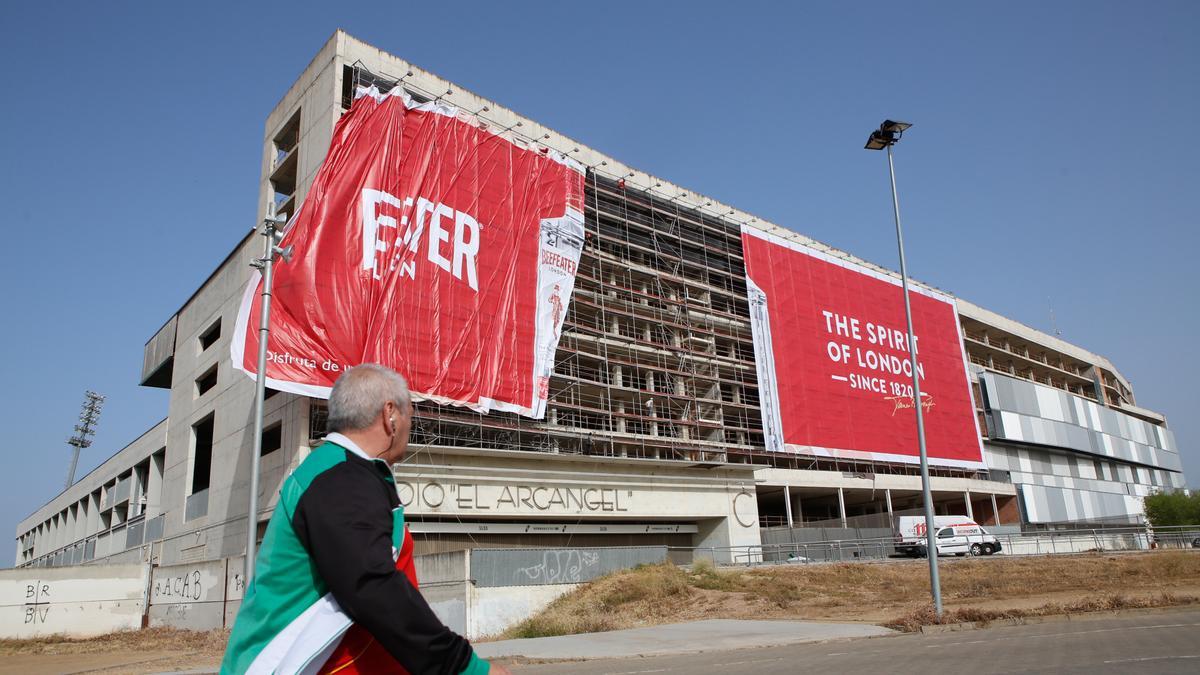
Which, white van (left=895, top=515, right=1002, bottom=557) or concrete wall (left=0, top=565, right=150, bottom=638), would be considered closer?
concrete wall (left=0, top=565, right=150, bottom=638)

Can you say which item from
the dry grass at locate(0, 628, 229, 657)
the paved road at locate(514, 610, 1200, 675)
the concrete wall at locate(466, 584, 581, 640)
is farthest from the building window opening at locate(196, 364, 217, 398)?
the paved road at locate(514, 610, 1200, 675)

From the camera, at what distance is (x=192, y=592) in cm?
2480

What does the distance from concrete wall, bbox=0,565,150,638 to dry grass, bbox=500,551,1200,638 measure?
15.7 metres

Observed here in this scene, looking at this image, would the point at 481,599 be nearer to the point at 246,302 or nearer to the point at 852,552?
the point at 246,302

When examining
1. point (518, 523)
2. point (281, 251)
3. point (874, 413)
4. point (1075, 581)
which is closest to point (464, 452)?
point (518, 523)

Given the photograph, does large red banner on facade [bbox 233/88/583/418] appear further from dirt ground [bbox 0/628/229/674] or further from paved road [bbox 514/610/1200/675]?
paved road [bbox 514/610/1200/675]

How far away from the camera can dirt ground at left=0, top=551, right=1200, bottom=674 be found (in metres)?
17.4

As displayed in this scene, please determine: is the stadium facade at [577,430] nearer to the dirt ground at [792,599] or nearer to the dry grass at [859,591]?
the dirt ground at [792,599]

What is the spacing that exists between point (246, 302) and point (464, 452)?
355 inches

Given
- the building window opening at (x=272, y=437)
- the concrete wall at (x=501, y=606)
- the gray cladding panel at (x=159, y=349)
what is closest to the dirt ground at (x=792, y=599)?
the concrete wall at (x=501, y=606)

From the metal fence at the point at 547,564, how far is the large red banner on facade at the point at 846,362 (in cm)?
1799

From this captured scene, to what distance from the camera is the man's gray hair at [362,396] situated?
2.54 meters

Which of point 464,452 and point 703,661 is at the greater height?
point 464,452

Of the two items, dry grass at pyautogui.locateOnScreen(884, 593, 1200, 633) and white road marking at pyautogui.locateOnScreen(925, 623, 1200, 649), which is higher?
dry grass at pyautogui.locateOnScreen(884, 593, 1200, 633)
